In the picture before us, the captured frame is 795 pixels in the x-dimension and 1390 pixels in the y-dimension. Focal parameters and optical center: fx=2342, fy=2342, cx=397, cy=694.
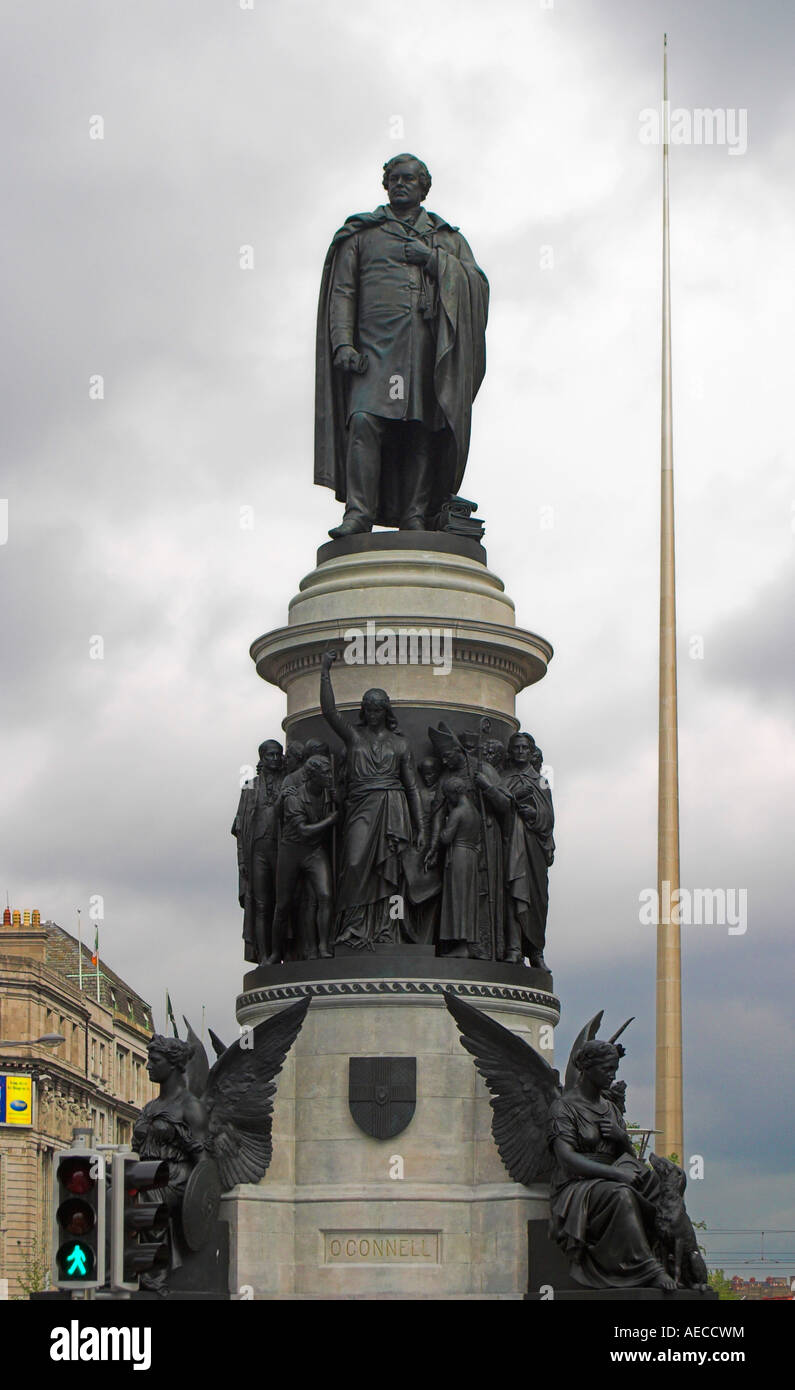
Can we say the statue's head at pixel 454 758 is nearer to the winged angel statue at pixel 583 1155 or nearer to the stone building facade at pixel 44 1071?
the winged angel statue at pixel 583 1155

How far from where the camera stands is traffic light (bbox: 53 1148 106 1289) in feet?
54.4

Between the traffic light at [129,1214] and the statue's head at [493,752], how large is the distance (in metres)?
8.74

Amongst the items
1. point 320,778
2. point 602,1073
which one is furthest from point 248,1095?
point 602,1073

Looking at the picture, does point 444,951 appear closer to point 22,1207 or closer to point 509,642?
point 509,642

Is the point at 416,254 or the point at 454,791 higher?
the point at 416,254

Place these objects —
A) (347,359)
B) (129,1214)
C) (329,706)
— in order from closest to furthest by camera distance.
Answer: (129,1214), (329,706), (347,359)

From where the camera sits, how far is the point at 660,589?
66.5m

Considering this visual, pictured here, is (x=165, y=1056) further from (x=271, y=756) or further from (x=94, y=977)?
(x=94, y=977)

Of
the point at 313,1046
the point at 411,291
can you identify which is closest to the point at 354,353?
the point at 411,291

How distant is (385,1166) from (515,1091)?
161 cm

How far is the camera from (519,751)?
2633 cm

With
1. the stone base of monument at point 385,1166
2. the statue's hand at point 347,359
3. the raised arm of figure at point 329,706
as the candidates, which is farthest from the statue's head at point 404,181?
the stone base of monument at point 385,1166

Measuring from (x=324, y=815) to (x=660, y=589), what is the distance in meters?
41.8

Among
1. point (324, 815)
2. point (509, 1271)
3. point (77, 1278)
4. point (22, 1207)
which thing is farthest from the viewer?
point (22, 1207)
